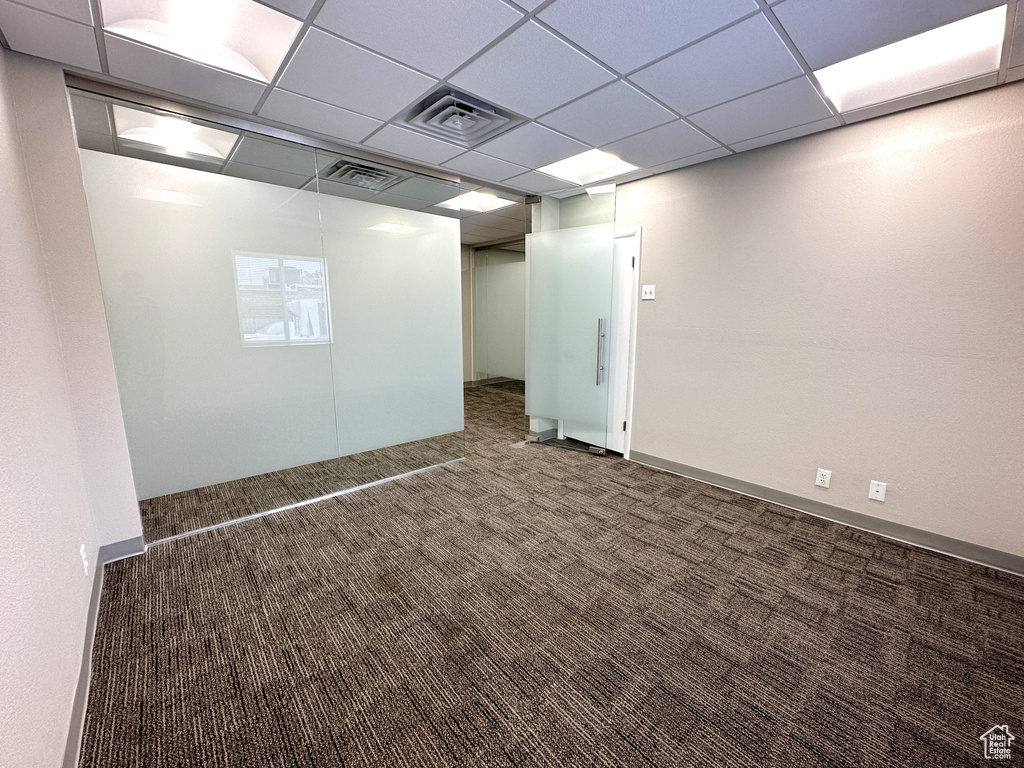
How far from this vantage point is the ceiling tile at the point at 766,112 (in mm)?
2152

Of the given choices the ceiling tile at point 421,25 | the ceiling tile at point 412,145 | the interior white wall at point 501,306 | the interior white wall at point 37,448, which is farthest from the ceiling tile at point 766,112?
the interior white wall at point 501,306

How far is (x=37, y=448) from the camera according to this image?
57.0 inches

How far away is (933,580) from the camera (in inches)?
87.0

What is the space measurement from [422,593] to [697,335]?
2.79m

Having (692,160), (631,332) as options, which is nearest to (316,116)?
(692,160)

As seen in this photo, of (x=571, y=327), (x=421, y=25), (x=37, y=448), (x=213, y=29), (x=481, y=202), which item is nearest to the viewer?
(x=37, y=448)

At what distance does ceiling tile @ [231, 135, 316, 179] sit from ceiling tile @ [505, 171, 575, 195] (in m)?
1.67

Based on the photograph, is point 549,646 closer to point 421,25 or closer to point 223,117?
point 421,25

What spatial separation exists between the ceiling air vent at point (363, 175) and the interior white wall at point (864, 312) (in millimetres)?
2208

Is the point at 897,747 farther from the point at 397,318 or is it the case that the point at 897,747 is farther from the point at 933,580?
the point at 397,318

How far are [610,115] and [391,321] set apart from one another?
217cm

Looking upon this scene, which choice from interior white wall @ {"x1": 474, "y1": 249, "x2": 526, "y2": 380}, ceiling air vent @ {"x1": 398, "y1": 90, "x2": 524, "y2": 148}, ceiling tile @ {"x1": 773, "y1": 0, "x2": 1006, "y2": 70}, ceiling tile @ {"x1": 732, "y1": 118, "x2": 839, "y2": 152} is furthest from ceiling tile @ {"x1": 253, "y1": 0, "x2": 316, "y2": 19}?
interior white wall @ {"x1": 474, "y1": 249, "x2": 526, "y2": 380}

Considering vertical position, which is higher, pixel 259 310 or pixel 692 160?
pixel 692 160

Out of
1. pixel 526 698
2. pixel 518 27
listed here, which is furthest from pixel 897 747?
pixel 518 27
